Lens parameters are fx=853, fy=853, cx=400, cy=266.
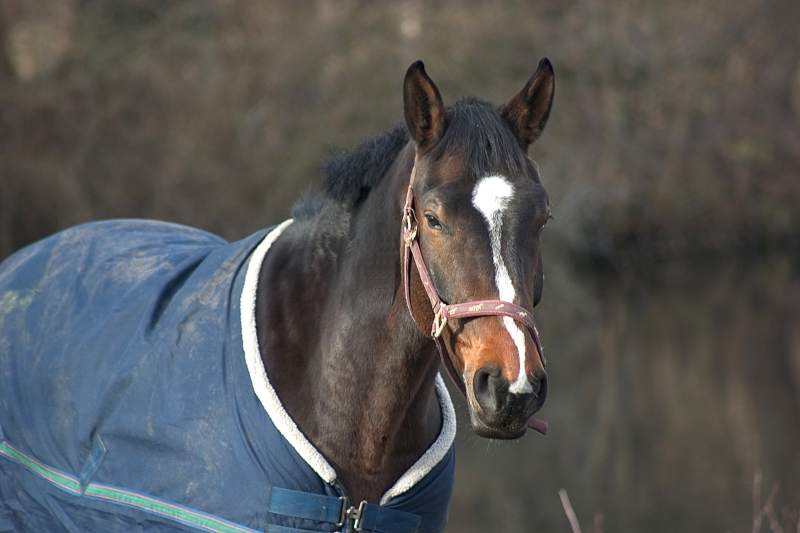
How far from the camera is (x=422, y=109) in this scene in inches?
89.0

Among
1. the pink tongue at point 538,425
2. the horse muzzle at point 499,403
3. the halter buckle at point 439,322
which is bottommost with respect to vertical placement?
the pink tongue at point 538,425

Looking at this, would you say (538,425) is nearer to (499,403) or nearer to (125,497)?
(499,403)

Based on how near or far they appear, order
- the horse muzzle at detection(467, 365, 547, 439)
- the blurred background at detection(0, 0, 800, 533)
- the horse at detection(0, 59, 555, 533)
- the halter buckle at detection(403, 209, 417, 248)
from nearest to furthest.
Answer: the horse muzzle at detection(467, 365, 547, 439) → the horse at detection(0, 59, 555, 533) → the halter buckle at detection(403, 209, 417, 248) → the blurred background at detection(0, 0, 800, 533)

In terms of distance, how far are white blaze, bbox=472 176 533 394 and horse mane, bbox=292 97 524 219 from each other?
4cm

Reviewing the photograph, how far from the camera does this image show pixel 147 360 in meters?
2.54

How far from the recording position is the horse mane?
7.07 ft

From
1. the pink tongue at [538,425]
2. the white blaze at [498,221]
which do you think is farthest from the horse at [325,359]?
the pink tongue at [538,425]

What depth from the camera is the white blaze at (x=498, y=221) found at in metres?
1.96

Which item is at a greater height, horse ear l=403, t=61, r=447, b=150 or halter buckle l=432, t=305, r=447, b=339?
horse ear l=403, t=61, r=447, b=150

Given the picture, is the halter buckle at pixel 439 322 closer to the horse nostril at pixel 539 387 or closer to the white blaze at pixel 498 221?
the white blaze at pixel 498 221

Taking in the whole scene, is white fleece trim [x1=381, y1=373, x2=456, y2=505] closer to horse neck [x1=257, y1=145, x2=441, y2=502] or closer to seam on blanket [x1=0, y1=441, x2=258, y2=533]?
horse neck [x1=257, y1=145, x2=441, y2=502]

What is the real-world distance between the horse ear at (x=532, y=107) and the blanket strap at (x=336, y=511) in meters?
1.07

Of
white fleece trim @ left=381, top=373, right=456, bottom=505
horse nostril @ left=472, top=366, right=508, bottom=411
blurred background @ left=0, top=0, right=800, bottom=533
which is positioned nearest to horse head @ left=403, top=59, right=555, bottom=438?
horse nostril @ left=472, top=366, right=508, bottom=411

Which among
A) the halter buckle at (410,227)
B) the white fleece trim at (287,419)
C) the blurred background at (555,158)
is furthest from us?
the blurred background at (555,158)
